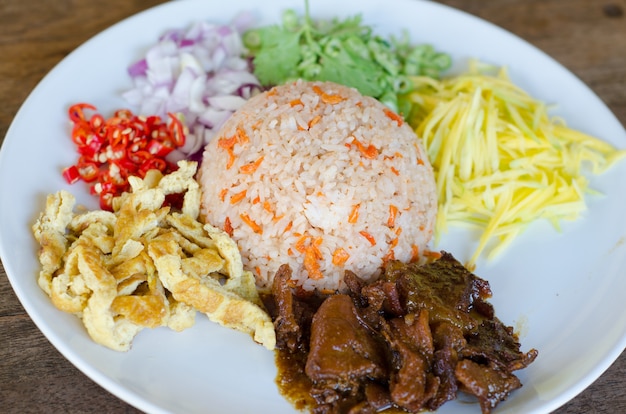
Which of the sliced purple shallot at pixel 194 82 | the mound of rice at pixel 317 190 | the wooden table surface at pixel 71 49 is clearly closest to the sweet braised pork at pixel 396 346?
the mound of rice at pixel 317 190

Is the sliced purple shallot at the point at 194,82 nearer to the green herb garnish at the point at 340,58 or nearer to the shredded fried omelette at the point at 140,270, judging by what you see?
the green herb garnish at the point at 340,58

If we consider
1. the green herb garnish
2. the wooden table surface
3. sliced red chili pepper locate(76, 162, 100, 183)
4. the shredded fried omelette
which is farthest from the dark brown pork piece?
the green herb garnish

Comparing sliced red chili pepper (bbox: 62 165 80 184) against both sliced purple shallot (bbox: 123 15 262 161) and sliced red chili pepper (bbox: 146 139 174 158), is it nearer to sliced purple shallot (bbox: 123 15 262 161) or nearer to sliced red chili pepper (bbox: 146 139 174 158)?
sliced red chili pepper (bbox: 146 139 174 158)

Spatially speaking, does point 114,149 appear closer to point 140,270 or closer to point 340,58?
point 140,270

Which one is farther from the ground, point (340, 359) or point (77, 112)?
point (77, 112)

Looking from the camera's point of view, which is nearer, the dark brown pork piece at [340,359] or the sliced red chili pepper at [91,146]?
the dark brown pork piece at [340,359]

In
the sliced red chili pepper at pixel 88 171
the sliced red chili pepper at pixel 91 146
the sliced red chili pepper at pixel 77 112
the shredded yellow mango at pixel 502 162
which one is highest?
the sliced red chili pepper at pixel 77 112

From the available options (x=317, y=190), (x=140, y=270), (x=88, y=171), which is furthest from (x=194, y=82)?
(x=140, y=270)
